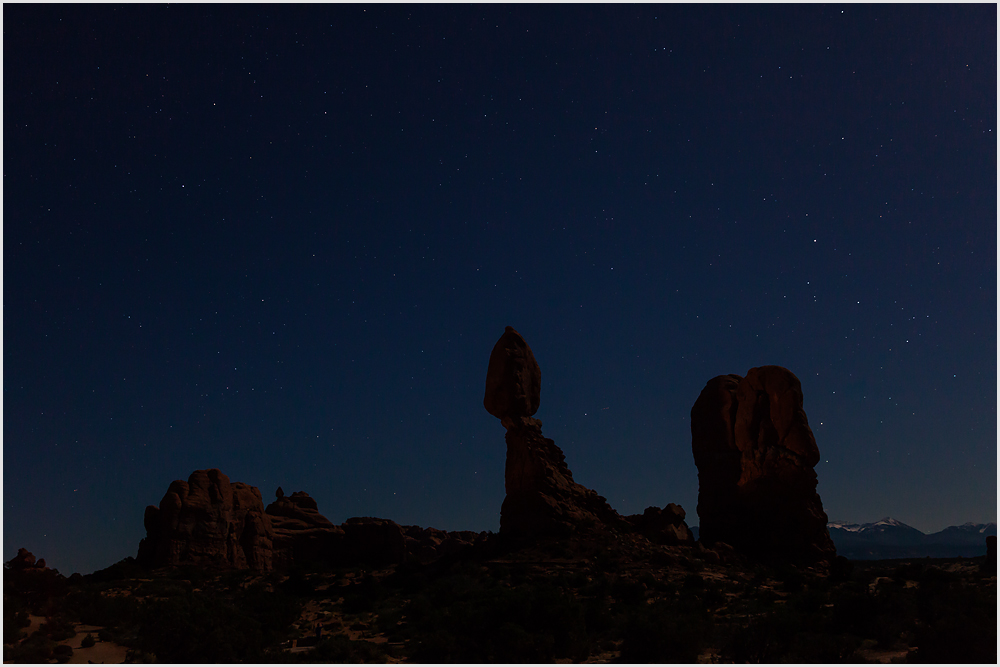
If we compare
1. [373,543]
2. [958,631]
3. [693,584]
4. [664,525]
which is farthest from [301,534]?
[958,631]

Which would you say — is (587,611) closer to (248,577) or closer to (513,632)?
(513,632)

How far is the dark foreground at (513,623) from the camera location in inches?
775

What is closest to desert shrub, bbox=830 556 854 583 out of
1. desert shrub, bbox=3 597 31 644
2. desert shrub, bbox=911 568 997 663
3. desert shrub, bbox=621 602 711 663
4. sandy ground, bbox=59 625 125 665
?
desert shrub, bbox=911 568 997 663

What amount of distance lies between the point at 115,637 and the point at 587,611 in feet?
49.0

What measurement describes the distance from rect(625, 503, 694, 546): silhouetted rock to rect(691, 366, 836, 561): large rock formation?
4.34 m

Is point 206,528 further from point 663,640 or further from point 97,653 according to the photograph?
point 663,640

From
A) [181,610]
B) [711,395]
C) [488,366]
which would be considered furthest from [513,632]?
[711,395]

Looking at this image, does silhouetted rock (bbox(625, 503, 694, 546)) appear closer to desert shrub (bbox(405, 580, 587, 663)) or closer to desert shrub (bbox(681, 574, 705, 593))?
desert shrub (bbox(681, 574, 705, 593))

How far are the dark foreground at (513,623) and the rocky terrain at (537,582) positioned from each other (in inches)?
3.4

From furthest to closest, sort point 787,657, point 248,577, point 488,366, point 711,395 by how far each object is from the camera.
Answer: point 711,395
point 488,366
point 248,577
point 787,657

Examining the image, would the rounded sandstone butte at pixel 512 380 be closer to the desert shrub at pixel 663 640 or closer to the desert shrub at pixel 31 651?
the desert shrub at pixel 663 640

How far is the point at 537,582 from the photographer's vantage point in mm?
34531

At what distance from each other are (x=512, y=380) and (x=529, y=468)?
6.14 metres

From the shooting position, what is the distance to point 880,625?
72.8 ft
